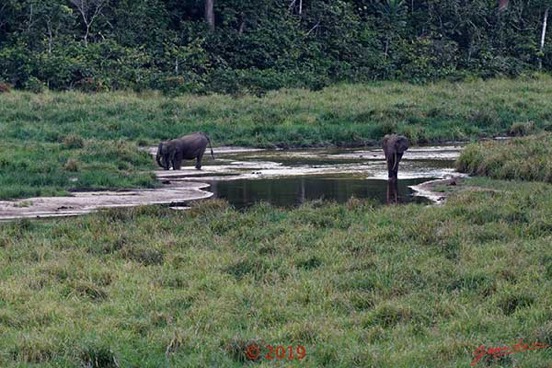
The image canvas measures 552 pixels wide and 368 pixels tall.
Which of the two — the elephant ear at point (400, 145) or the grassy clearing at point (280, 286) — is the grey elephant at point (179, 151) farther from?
the grassy clearing at point (280, 286)

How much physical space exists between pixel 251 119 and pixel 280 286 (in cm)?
2128

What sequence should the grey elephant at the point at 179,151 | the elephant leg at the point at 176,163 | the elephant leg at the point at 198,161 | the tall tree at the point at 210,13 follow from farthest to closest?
the tall tree at the point at 210,13, the elephant leg at the point at 198,161, the elephant leg at the point at 176,163, the grey elephant at the point at 179,151

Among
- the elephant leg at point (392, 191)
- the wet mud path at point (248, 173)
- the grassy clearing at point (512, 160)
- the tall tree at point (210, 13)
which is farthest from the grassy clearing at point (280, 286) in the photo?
the tall tree at point (210, 13)

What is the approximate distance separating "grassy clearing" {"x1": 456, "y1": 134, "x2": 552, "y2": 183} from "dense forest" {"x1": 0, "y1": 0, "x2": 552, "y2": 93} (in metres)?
15.9

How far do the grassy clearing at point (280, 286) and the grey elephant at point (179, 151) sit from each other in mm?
8183

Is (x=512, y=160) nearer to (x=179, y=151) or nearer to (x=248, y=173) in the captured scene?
(x=248, y=173)

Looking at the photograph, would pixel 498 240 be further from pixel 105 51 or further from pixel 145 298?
pixel 105 51

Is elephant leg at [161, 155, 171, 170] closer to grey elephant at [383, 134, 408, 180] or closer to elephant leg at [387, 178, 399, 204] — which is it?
grey elephant at [383, 134, 408, 180]

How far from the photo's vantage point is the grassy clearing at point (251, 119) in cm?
2647

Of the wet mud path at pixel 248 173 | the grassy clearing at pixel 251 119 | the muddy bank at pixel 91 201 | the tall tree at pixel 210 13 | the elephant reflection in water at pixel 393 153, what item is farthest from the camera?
the tall tree at pixel 210 13

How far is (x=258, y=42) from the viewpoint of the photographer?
42531mm
